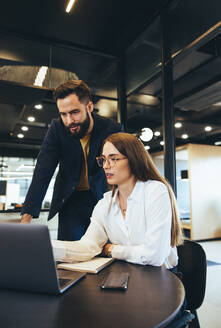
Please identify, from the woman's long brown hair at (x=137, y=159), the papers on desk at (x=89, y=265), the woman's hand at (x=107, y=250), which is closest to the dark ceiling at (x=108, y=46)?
the woman's long brown hair at (x=137, y=159)

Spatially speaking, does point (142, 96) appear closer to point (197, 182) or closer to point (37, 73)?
point (37, 73)

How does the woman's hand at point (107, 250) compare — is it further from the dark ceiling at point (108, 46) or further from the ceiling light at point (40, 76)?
the ceiling light at point (40, 76)

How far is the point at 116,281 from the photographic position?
762 millimetres

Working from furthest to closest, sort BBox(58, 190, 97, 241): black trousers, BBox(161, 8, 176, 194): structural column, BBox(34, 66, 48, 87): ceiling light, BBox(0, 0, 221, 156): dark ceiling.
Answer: BBox(34, 66, 48, 87): ceiling light
BBox(0, 0, 221, 156): dark ceiling
BBox(161, 8, 176, 194): structural column
BBox(58, 190, 97, 241): black trousers

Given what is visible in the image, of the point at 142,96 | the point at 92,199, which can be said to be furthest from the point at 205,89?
the point at 92,199

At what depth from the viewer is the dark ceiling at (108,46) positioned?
282 cm

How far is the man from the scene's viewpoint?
158 cm

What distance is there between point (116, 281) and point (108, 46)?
3.35 metres

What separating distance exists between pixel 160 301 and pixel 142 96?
171 inches

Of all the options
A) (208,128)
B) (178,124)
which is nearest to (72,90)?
(178,124)

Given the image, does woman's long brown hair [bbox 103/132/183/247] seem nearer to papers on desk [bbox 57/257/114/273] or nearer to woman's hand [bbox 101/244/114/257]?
woman's hand [bbox 101/244/114/257]

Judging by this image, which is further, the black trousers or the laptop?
the black trousers

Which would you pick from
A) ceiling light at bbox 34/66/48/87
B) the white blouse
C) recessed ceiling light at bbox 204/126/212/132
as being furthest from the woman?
recessed ceiling light at bbox 204/126/212/132

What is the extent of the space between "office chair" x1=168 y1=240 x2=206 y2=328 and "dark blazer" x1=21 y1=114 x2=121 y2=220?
0.62 m
